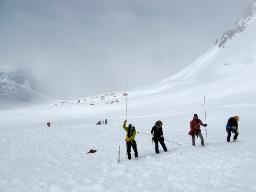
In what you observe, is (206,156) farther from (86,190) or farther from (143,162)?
(86,190)

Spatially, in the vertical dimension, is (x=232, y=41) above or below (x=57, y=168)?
above

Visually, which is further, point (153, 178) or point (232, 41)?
point (232, 41)

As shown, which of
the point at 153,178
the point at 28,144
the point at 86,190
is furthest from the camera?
the point at 28,144

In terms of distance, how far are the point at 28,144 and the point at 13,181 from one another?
1193 centimetres

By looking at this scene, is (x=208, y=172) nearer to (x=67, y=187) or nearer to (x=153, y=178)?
(x=153, y=178)

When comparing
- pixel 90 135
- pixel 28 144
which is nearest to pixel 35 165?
pixel 28 144

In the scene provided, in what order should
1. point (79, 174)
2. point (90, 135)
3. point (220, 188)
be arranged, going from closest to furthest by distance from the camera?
point (220, 188), point (79, 174), point (90, 135)

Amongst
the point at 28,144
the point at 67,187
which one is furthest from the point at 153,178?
the point at 28,144

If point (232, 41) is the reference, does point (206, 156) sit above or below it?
below

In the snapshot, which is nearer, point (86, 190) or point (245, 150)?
point (86, 190)

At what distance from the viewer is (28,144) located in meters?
26.3

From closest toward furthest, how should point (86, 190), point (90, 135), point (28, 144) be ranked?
point (86, 190)
point (28, 144)
point (90, 135)

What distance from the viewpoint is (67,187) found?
1359 cm

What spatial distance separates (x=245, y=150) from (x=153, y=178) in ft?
20.6
